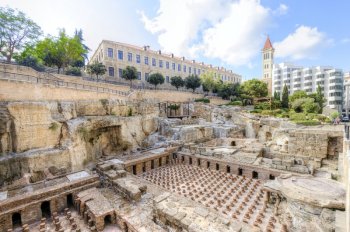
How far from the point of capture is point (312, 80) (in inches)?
2158

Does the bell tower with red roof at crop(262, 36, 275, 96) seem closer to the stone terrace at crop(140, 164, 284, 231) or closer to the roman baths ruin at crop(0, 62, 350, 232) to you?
the roman baths ruin at crop(0, 62, 350, 232)

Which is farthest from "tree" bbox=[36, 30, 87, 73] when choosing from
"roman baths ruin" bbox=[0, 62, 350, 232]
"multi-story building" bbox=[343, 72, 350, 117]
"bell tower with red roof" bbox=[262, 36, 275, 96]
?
"multi-story building" bbox=[343, 72, 350, 117]

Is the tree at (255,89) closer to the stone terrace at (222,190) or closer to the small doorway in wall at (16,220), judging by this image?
the stone terrace at (222,190)

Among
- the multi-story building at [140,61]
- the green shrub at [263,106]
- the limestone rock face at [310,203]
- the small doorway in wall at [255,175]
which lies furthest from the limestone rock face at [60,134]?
the green shrub at [263,106]

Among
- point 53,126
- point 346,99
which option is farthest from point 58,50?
point 346,99

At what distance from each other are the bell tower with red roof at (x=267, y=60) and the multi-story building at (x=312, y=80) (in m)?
5.73

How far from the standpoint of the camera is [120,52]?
35281mm

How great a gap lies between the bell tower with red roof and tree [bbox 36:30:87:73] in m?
56.3

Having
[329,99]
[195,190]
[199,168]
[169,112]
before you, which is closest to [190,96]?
[169,112]

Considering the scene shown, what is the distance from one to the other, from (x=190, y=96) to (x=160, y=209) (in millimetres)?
31587

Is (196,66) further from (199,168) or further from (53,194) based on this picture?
(53,194)

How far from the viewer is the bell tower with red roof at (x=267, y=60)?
188 ft

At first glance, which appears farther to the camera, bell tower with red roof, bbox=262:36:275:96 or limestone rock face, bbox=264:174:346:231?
bell tower with red roof, bbox=262:36:275:96

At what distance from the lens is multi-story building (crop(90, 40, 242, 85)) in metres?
33.9
